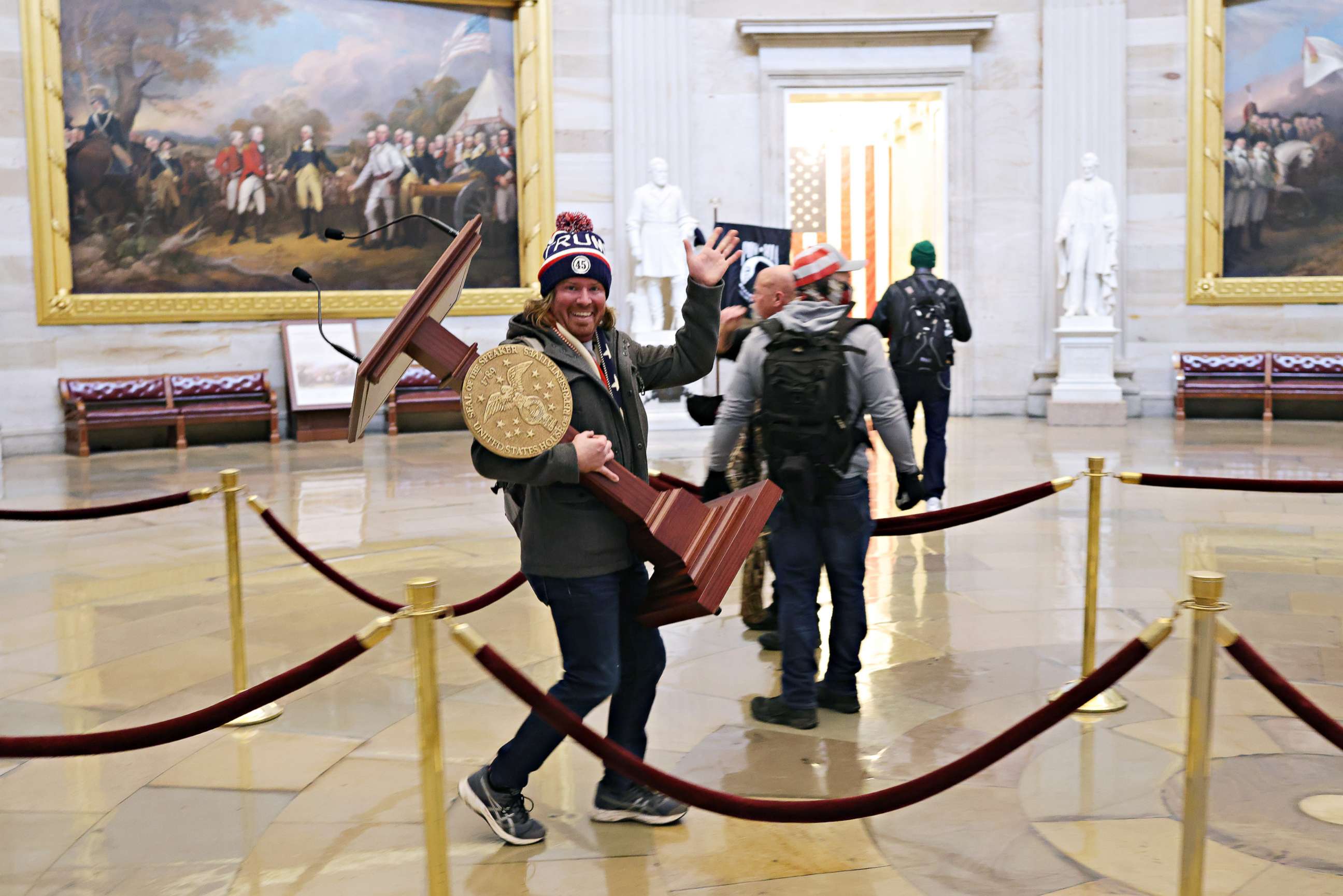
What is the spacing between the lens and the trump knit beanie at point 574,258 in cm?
334

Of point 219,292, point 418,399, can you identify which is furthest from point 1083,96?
point 219,292

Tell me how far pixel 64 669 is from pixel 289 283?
36.8ft

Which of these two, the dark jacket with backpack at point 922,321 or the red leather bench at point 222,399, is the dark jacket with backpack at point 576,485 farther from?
the red leather bench at point 222,399

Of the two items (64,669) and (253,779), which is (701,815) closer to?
(253,779)

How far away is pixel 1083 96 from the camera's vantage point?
16.5 meters

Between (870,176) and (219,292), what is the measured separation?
12838 mm

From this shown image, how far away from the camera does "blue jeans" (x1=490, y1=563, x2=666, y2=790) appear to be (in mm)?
3375

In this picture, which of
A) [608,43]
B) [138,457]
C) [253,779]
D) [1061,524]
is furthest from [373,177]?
[253,779]

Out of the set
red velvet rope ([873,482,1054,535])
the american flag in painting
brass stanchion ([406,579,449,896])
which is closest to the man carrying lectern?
brass stanchion ([406,579,449,896])

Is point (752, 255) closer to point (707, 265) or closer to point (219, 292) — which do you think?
point (219, 292)

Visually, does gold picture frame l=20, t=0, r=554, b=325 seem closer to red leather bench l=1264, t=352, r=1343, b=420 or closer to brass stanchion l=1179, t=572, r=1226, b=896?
red leather bench l=1264, t=352, r=1343, b=420

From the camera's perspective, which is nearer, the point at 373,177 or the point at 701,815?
the point at 701,815

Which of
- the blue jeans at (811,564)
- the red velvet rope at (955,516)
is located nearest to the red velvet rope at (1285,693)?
the blue jeans at (811,564)

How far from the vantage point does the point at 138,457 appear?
13.7 metres
